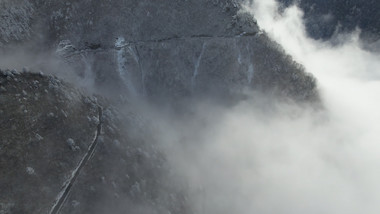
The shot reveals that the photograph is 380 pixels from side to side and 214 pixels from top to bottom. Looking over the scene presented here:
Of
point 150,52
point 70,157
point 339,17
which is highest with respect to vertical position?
point 339,17

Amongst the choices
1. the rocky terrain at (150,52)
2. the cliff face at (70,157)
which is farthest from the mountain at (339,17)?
the cliff face at (70,157)

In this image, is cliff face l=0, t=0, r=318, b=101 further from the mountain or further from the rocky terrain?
the mountain

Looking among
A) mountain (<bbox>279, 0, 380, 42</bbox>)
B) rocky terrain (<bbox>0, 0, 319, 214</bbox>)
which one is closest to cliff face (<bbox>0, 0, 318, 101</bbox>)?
rocky terrain (<bbox>0, 0, 319, 214</bbox>)

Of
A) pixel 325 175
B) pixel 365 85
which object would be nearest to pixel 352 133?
pixel 325 175

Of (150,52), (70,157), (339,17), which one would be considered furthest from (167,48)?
(339,17)

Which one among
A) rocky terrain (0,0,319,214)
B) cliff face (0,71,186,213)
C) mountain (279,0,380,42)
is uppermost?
mountain (279,0,380,42)

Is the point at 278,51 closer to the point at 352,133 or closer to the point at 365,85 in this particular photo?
the point at 352,133

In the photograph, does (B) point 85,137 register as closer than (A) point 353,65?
Yes

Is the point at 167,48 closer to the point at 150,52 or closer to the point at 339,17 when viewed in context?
the point at 150,52

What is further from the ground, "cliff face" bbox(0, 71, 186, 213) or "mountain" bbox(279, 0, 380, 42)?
"mountain" bbox(279, 0, 380, 42)

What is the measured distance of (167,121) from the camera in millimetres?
86125

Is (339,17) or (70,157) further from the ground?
(339,17)

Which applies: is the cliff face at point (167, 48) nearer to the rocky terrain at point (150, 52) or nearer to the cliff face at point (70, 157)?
the rocky terrain at point (150, 52)

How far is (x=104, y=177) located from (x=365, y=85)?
4673 inches
